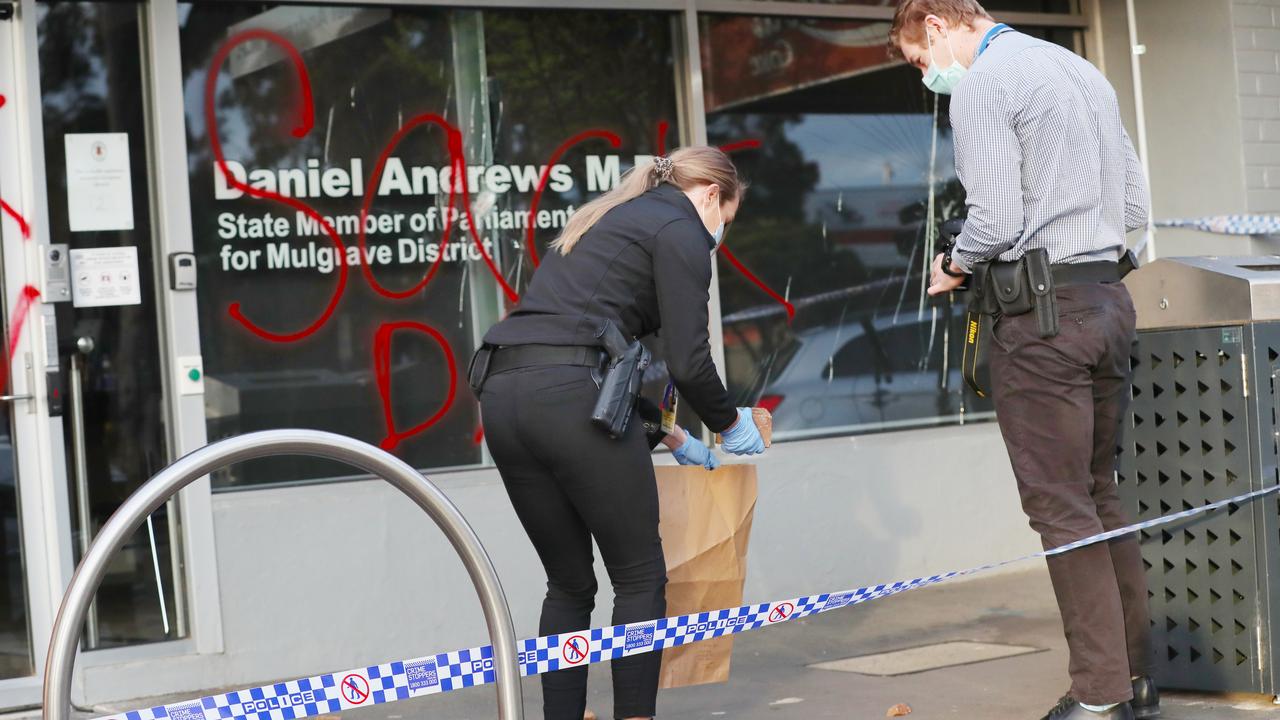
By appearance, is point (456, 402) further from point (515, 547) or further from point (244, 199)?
point (244, 199)

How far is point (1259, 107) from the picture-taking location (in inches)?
279

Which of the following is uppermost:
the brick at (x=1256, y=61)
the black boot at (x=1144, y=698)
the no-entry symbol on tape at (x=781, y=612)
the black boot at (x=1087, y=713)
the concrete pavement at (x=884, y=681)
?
the brick at (x=1256, y=61)

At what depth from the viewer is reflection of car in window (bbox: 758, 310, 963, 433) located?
6.77 meters

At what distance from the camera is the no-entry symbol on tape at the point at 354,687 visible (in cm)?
321

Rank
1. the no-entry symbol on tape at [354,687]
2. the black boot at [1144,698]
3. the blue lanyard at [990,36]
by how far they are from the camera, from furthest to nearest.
Answer: the black boot at [1144,698]
the blue lanyard at [990,36]
the no-entry symbol on tape at [354,687]

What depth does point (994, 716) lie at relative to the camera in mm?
4434

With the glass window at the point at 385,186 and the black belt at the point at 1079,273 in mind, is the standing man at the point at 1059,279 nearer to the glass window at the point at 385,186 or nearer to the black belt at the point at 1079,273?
the black belt at the point at 1079,273

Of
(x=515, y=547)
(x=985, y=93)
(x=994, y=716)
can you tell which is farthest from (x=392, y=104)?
(x=994, y=716)

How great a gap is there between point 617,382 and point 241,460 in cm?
92

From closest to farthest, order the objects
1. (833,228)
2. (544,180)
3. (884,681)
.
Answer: (884,681)
(544,180)
(833,228)

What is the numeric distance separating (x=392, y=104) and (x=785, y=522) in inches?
95.7

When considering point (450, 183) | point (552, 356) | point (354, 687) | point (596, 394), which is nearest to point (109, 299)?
point (450, 183)

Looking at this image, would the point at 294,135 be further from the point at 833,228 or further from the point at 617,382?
the point at 617,382

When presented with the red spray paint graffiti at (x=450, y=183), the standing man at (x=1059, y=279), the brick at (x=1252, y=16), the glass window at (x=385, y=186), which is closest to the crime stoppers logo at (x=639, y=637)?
the standing man at (x=1059, y=279)
